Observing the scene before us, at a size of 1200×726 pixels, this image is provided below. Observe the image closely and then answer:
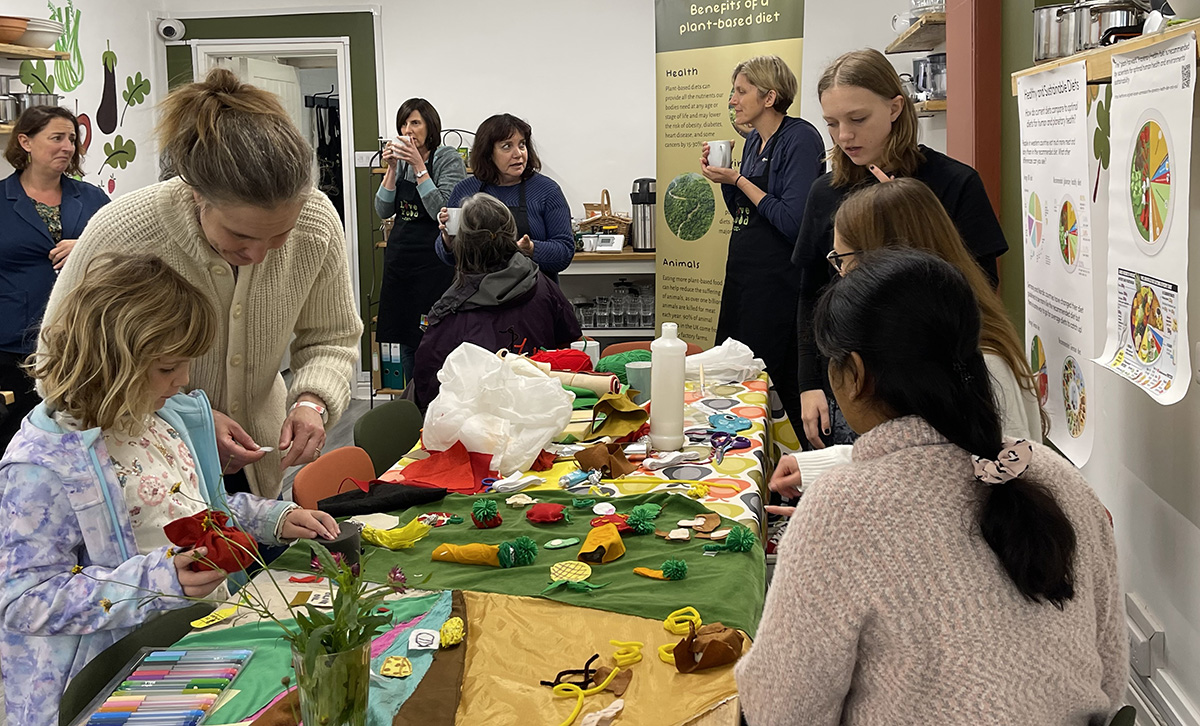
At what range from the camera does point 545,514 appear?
6.52 feet

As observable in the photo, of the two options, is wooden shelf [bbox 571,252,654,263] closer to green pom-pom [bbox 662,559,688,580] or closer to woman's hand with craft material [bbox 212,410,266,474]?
woman's hand with craft material [bbox 212,410,266,474]

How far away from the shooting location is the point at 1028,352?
3.00 m

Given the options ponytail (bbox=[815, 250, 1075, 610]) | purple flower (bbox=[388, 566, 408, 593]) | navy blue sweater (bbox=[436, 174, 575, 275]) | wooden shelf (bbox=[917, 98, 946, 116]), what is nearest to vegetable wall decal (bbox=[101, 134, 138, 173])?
navy blue sweater (bbox=[436, 174, 575, 275])

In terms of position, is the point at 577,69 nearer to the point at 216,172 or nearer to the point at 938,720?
the point at 216,172

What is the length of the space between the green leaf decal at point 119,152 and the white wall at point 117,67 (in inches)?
1.1

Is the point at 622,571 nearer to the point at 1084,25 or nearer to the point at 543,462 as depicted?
the point at 543,462

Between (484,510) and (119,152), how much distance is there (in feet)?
16.8

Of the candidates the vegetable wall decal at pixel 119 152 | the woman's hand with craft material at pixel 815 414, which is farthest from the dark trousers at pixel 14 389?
the woman's hand with craft material at pixel 815 414

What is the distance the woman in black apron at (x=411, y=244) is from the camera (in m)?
5.15

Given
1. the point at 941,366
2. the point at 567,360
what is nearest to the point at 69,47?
the point at 567,360

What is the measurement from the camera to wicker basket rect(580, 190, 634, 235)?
6.27 meters

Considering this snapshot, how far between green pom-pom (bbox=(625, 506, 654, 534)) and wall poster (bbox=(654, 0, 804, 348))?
11.2 feet

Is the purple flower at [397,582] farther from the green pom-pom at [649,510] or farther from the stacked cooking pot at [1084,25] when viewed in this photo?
the stacked cooking pot at [1084,25]

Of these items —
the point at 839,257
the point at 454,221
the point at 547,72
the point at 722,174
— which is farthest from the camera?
the point at 547,72
